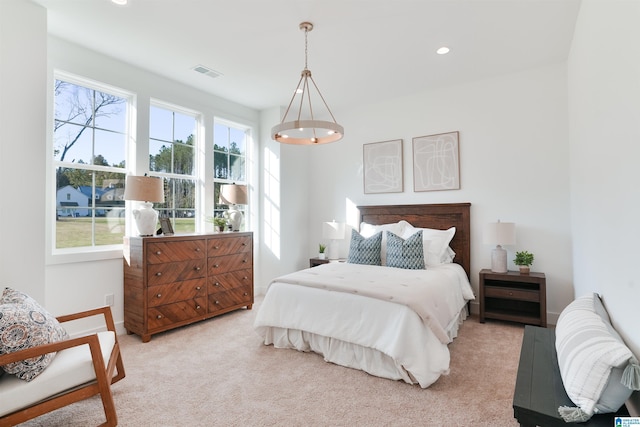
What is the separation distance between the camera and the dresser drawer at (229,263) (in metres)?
3.86

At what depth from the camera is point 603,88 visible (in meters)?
1.76

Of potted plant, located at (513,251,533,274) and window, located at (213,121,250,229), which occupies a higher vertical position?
window, located at (213,121,250,229)

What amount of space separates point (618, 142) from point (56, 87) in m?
4.35

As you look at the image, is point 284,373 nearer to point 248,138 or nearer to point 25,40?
point 25,40

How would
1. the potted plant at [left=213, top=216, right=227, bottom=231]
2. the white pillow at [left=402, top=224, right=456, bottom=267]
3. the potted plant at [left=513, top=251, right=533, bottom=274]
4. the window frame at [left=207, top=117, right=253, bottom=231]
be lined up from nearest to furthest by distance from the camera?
the potted plant at [left=513, top=251, right=533, bottom=274]
the white pillow at [left=402, top=224, right=456, bottom=267]
the potted plant at [left=213, top=216, right=227, bottom=231]
the window frame at [left=207, top=117, right=253, bottom=231]

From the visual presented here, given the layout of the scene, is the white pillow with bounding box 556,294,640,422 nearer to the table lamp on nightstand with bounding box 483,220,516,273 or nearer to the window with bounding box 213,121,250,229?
the table lamp on nightstand with bounding box 483,220,516,273

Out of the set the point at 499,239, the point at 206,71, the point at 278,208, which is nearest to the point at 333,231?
the point at 278,208

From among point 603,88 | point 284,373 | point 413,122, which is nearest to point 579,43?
point 603,88

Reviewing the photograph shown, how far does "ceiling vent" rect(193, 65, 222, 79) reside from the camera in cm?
363

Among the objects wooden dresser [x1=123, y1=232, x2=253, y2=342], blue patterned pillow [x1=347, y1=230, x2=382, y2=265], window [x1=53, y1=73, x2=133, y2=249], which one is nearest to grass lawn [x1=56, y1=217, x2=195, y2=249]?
window [x1=53, y1=73, x2=133, y2=249]

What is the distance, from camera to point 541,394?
1378 millimetres

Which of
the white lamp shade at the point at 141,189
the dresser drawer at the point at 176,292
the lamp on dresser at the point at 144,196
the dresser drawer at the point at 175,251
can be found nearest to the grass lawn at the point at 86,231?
the lamp on dresser at the point at 144,196

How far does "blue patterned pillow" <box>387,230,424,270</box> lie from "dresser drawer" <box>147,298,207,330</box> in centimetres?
223

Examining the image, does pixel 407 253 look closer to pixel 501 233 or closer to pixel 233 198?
pixel 501 233
